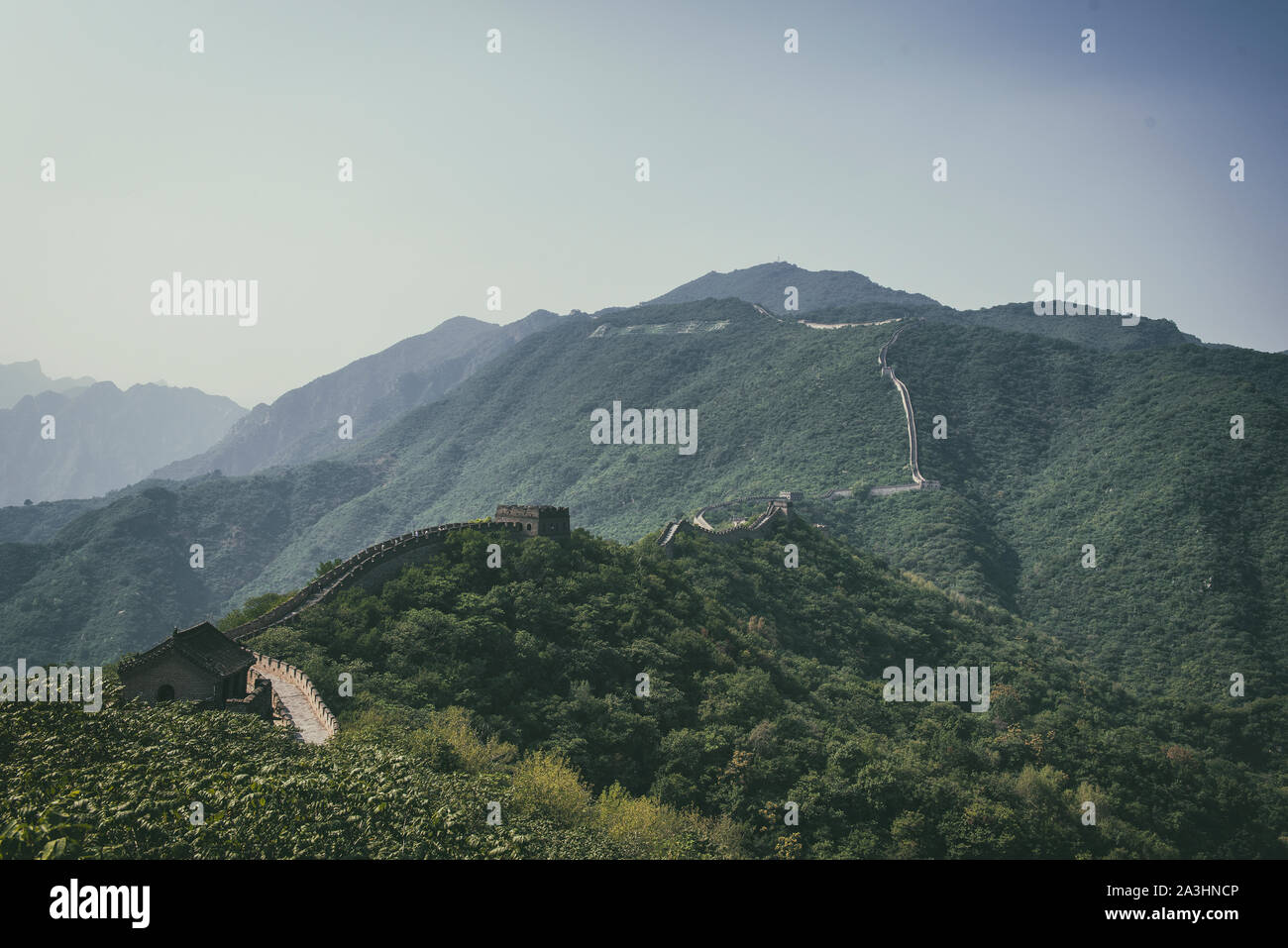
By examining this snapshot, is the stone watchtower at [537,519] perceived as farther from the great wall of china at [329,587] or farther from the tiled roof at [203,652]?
the tiled roof at [203,652]

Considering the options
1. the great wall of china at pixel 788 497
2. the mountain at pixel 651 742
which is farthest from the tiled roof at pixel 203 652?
the great wall of china at pixel 788 497

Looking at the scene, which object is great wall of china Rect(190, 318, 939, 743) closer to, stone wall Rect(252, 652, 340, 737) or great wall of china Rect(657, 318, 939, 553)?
stone wall Rect(252, 652, 340, 737)

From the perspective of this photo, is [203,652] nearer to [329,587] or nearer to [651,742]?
[329,587]

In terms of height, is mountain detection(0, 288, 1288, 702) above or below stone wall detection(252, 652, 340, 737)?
above

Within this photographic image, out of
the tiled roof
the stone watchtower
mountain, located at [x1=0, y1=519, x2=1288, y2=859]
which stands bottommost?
mountain, located at [x1=0, y1=519, x2=1288, y2=859]

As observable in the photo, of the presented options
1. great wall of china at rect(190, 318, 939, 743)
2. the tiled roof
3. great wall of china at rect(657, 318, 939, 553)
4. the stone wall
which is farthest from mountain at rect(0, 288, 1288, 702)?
the tiled roof

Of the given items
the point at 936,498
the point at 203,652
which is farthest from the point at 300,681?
the point at 936,498

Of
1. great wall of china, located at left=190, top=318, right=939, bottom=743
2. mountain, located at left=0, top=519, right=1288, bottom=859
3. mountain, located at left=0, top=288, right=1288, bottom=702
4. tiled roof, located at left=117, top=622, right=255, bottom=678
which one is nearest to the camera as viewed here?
mountain, located at left=0, top=519, right=1288, bottom=859

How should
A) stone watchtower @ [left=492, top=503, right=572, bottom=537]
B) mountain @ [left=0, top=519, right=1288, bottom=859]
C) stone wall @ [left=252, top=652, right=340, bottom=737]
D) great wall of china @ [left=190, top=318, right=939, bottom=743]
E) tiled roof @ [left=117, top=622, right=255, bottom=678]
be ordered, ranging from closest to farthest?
1. mountain @ [left=0, top=519, right=1288, bottom=859]
2. tiled roof @ [left=117, top=622, right=255, bottom=678]
3. stone wall @ [left=252, top=652, right=340, bottom=737]
4. great wall of china @ [left=190, top=318, right=939, bottom=743]
5. stone watchtower @ [left=492, top=503, right=572, bottom=537]
